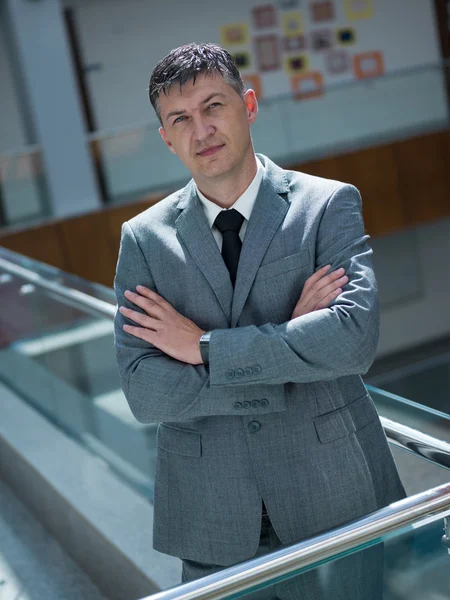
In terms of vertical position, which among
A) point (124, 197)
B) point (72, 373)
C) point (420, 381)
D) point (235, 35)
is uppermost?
point (235, 35)

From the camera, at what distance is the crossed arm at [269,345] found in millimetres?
1567

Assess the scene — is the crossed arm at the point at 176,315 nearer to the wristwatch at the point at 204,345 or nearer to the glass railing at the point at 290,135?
the wristwatch at the point at 204,345

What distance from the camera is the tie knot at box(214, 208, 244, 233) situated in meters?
1.72

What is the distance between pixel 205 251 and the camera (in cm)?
169

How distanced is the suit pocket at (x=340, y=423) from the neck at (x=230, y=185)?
0.46 metres

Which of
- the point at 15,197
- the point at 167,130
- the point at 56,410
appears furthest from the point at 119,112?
the point at 167,130

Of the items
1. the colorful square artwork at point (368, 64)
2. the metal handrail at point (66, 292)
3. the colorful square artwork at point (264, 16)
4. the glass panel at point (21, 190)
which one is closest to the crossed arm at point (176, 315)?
the metal handrail at point (66, 292)

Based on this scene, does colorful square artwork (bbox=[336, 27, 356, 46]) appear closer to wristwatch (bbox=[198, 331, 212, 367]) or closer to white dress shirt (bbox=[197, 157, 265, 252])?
white dress shirt (bbox=[197, 157, 265, 252])

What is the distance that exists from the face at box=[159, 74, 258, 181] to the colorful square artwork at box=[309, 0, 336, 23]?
1076 centimetres

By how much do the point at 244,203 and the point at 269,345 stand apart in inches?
12.4

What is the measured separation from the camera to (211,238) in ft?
5.56

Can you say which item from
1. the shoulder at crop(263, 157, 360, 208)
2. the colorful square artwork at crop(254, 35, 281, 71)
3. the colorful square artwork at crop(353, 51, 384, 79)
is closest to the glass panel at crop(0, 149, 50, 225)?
the colorful square artwork at crop(254, 35, 281, 71)

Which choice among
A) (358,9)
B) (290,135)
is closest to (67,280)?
(290,135)

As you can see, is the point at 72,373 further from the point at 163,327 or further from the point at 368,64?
the point at 368,64
